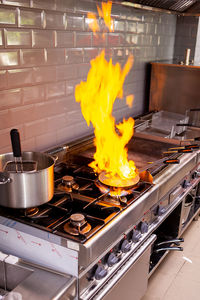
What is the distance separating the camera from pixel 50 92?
1693mm

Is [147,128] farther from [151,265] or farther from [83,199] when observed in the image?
[83,199]

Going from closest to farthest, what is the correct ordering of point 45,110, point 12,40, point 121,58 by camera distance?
point 12,40
point 45,110
point 121,58

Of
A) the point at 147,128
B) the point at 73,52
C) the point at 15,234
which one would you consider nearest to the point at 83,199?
the point at 15,234

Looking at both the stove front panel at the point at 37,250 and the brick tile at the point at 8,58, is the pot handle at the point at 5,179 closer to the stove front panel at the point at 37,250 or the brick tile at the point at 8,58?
the stove front panel at the point at 37,250

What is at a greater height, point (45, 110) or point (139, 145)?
point (45, 110)

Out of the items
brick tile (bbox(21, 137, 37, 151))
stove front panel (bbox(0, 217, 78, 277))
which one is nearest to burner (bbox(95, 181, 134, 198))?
stove front panel (bbox(0, 217, 78, 277))

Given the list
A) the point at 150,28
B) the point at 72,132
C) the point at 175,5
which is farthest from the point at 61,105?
the point at 175,5

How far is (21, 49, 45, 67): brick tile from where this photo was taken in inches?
58.7

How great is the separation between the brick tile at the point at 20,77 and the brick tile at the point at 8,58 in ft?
0.11

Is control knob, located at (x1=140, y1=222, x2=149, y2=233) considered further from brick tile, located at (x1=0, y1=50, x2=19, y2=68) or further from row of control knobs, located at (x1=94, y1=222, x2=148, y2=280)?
brick tile, located at (x1=0, y1=50, x2=19, y2=68)

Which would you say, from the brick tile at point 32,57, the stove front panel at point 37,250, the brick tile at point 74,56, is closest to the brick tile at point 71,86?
the brick tile at point 74,56

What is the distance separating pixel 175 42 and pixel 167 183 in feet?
5.80

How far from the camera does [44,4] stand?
1.52 metres

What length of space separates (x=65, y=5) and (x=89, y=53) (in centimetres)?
32
